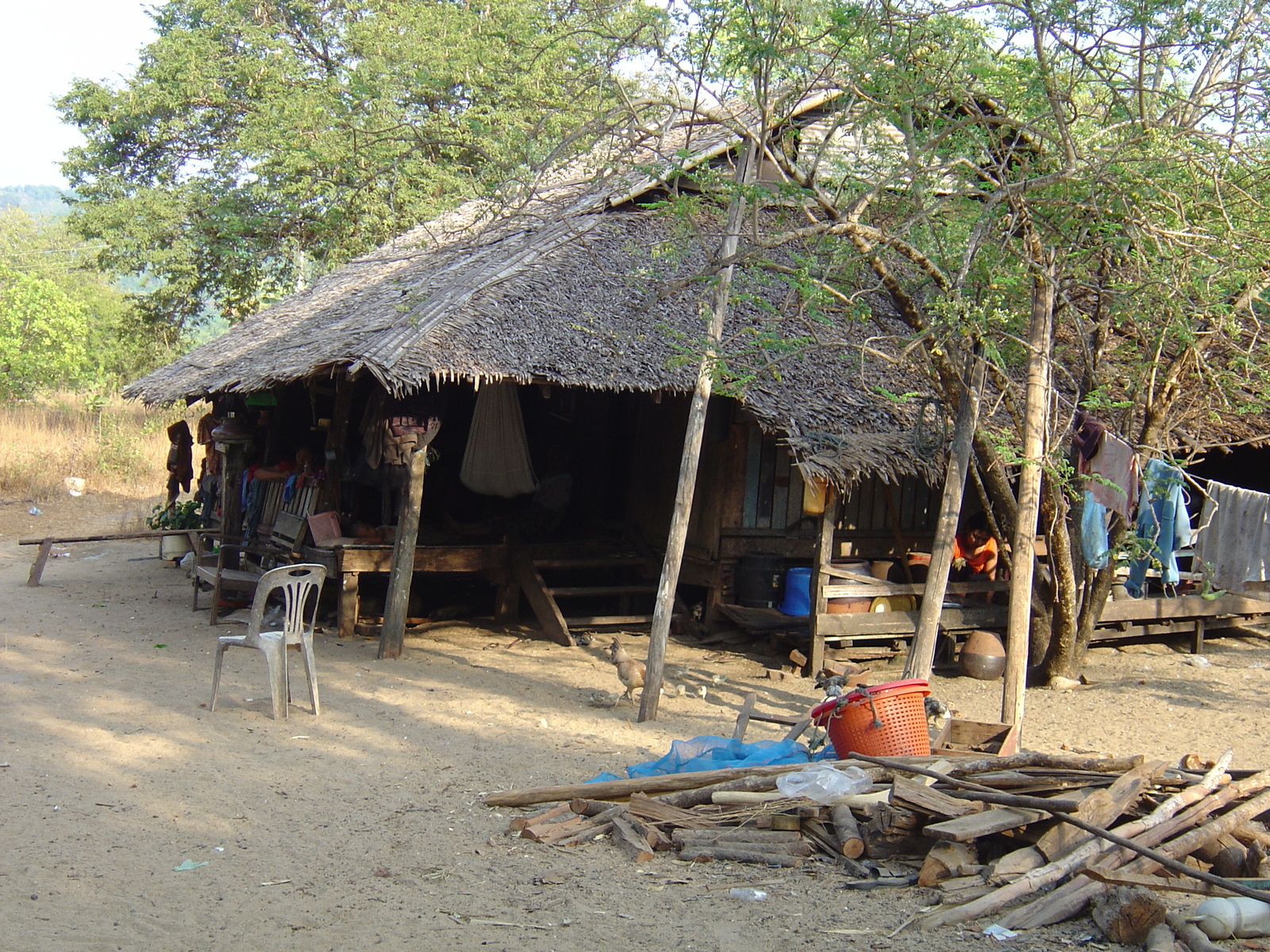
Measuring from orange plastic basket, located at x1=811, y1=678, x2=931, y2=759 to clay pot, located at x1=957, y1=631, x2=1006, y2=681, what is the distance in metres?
3.38

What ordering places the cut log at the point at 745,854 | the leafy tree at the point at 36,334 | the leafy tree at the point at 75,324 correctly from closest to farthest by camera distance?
the cut log at the point at 745,854 < the leafy tree at the point at 36,334 < the leafy tree at the point at 75,324

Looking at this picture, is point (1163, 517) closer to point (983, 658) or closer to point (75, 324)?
point (983, 658)

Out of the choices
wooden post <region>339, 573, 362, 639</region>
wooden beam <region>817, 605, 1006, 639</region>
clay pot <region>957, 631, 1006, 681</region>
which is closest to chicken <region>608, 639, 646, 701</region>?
wooden beam <region>817, 605, 1006, 639</region>

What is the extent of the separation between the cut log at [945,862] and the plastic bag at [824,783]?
1.63 feet

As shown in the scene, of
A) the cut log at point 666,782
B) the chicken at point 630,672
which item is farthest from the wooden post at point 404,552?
the cut log at point 666,782

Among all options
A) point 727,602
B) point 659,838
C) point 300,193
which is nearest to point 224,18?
point 300,193

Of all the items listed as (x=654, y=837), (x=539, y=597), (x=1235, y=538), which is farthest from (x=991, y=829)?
(x=539, y=597)

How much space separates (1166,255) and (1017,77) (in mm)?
1264

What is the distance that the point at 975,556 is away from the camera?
8906 millimetres

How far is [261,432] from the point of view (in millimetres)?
11727

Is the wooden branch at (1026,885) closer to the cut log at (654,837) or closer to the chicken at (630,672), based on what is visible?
the cut log at (654,837)

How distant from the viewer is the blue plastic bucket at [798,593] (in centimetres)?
884

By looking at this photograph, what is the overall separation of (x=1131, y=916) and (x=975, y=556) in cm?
576

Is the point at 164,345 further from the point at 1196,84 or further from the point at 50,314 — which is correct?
the point at 1196,84
